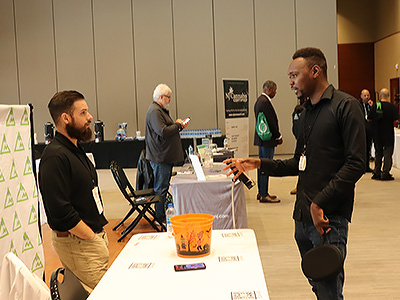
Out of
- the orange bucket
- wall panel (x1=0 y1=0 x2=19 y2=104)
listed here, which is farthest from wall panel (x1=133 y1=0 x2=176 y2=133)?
the orange bucket

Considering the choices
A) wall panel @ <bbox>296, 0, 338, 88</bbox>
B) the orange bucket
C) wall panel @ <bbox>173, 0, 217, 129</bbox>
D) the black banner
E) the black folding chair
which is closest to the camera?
the orange bucket

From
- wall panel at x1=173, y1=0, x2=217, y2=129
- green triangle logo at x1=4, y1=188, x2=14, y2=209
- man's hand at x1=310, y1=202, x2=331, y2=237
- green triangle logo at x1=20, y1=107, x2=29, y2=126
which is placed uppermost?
wall panel at x1=173, y1=0, x2=217, y2=129

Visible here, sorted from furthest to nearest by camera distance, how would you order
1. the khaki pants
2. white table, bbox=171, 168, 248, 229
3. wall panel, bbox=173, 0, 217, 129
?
wall panel, bbox=173, 0, 217, 129
white table, bbox=171, 168, 248, 229
the khaki pants

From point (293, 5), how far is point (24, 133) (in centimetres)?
1044

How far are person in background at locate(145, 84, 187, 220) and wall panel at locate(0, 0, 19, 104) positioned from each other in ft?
27.6

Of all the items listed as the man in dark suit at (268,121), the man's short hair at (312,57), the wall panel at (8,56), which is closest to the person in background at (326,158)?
the man's short hair at (312,57)

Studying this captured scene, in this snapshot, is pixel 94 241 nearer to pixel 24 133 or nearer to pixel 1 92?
pixel 24 133

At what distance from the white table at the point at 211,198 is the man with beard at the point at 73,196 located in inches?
69.2

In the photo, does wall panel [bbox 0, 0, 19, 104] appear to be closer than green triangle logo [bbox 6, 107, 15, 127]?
No

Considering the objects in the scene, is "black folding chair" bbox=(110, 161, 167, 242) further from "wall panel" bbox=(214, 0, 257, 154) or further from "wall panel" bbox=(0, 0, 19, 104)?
"wall panel" bbox=(0, 0, 19, 104)

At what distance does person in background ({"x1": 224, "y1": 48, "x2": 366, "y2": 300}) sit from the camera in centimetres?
216

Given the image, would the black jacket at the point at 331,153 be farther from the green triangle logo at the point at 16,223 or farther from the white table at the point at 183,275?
the green triangle logo at the point at 16,223

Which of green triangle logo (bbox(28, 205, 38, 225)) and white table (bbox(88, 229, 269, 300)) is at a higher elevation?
green triangle logo (bbox(28, 205, 38, 225))

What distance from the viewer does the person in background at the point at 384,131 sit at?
26.4ft
